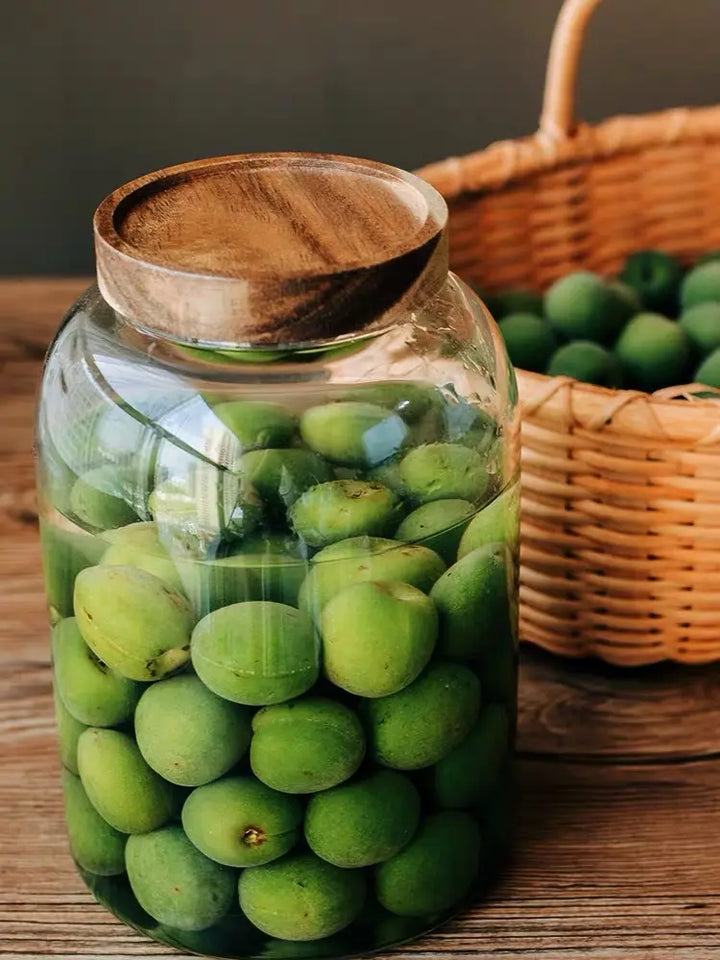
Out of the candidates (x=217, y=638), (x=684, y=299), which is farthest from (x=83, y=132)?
(x=217, y=638)

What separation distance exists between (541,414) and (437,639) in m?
0.16

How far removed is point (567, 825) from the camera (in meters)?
0.64

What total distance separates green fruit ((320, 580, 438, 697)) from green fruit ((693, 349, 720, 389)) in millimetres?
318

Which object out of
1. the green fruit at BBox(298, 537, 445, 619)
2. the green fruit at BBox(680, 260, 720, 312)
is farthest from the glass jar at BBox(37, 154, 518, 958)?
the green fruit at BBox(680, 260, 720, 312)

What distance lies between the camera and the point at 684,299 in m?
0.89

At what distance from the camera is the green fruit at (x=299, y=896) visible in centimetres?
52

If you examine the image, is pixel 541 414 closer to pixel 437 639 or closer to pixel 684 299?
pixel 437 639

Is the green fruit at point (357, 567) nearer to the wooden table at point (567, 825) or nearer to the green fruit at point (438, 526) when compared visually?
the green fruit at point (438, 526)

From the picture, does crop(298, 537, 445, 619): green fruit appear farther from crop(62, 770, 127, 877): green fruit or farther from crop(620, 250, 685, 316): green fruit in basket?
crop(620, 250, 685, 316): green fruit in basket

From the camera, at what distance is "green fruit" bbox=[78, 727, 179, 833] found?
20.7 inches

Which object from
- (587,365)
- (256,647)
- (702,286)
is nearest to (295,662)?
(256,647)

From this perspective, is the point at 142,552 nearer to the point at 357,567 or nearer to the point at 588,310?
the point at 357,567

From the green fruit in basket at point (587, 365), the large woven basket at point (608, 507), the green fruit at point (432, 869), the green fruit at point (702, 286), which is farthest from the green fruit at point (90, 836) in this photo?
the green fruit at point (702, 286)

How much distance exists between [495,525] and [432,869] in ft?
0.46
